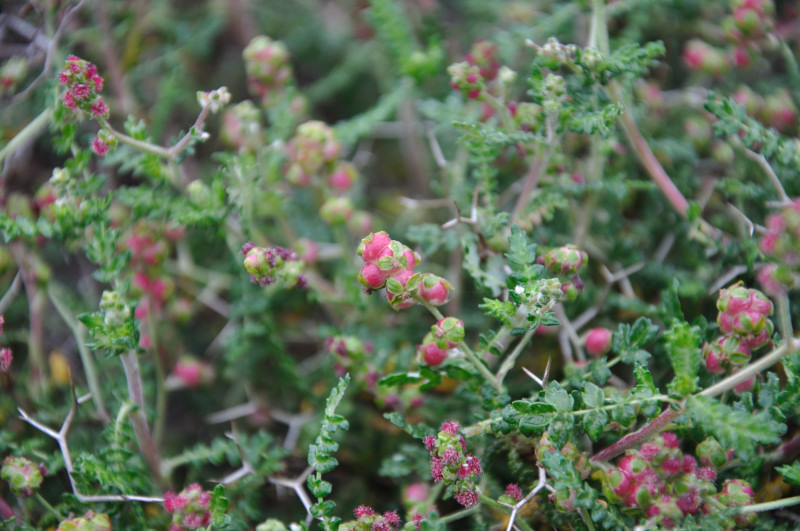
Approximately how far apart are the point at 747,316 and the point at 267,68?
1.30m

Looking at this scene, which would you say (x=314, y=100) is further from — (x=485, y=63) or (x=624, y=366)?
(x=624, y=366)

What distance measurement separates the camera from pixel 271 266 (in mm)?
1230

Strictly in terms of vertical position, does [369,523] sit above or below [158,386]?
above

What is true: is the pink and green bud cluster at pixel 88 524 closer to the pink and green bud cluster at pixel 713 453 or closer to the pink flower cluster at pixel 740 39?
the pink and green bud cluster at pixel 713 453

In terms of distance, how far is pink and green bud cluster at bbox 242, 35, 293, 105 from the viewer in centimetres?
170

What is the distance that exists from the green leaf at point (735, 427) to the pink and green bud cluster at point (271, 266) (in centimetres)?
77

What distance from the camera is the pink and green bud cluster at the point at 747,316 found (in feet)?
3.52

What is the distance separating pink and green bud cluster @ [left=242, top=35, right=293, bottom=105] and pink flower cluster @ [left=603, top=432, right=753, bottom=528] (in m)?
1.29

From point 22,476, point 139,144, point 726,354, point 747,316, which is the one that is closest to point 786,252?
point 747,316

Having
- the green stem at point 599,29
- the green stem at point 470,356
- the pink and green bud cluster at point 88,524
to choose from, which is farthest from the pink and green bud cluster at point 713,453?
the pink and green bud cluster at point 88,524

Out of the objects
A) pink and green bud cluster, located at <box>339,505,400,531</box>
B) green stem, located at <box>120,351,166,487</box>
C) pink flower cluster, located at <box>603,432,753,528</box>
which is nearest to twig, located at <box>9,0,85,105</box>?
green stem, located at <box>120,351,166,487</box>

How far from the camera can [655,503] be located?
1099 millimetres

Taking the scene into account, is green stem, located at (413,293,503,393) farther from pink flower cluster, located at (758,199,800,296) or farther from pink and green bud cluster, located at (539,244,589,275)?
pink flower cluster, located at (758,199,800,296)

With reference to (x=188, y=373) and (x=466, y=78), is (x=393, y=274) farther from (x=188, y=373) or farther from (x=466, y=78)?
(x=188, y=373)
